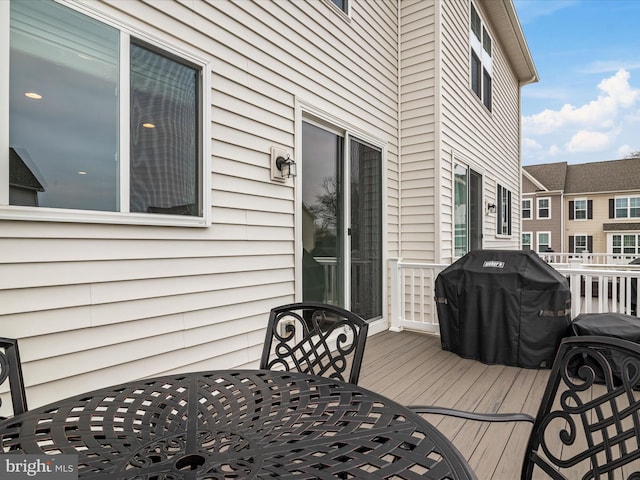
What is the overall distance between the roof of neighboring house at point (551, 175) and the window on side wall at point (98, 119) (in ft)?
66.8

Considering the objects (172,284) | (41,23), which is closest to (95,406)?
(172,284)

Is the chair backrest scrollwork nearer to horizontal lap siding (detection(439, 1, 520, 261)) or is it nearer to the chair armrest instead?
the chair armrest

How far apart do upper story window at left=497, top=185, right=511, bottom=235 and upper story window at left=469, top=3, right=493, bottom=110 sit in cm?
190

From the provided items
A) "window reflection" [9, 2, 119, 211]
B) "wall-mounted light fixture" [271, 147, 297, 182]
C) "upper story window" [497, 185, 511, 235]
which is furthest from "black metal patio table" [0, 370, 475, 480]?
"upper story window" [497, 185, 511, 235]

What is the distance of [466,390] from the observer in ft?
9.19

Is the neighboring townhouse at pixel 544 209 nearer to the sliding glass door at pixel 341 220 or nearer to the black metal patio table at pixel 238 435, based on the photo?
the sliding glass door at pixel 341 220

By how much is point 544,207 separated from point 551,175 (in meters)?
1.76

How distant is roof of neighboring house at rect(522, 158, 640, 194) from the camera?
1702 cm

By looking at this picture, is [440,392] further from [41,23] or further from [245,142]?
[41,23]

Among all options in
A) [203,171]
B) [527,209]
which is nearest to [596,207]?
[527,209]

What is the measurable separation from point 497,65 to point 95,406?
29.4 ft

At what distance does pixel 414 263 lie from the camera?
4520mm

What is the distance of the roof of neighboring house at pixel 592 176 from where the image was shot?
1702 centimetres

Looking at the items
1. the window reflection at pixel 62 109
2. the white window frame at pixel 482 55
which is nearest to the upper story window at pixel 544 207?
the white window frame at pixel 482 55
